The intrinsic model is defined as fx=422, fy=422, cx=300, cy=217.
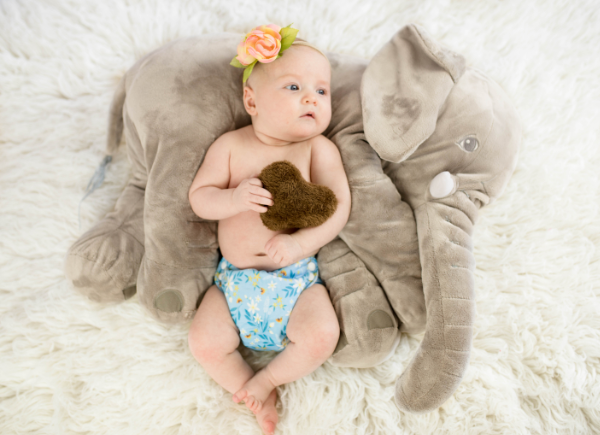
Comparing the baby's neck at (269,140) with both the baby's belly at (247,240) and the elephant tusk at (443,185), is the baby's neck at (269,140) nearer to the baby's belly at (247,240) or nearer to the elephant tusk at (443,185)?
the baby's belly at (247,240)

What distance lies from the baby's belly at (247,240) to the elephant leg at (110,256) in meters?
0.28

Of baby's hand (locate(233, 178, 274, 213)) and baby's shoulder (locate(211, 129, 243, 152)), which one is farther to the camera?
baby's shoulder (locate(211, 129, 243, 152))

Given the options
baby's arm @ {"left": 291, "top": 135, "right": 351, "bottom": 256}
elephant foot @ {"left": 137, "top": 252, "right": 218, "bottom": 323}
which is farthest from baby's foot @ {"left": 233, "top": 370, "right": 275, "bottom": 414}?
baby's arm @ {"left": 291, "top": 135, "right": 351, "bottom": 256}

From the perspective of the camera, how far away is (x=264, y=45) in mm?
1024

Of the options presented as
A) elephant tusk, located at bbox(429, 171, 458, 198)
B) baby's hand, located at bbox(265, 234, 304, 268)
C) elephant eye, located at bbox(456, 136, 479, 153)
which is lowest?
baby's hand, located at bbox(265, 234, 304, 268)

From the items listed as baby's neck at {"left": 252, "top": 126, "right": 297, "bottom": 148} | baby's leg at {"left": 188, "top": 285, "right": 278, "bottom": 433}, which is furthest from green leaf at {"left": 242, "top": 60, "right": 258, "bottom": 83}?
baby's leg at {"left": 188, "top": 285, "right": 278, "bottom": 433}

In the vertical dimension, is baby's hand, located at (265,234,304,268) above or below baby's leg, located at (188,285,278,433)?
above

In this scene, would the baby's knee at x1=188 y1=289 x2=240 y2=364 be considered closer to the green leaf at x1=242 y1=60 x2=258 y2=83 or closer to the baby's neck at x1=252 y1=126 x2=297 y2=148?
the baby's neck at x1=252 y1=126 x2=297 y2=148

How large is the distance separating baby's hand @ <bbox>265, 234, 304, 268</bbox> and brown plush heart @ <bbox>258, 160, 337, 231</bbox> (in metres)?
0.05

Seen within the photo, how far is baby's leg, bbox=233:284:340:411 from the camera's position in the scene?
42.4 inches

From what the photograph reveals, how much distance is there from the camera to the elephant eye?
107 cm

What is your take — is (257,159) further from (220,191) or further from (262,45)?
(262,45)

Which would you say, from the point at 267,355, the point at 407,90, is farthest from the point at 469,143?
the point at 267,355

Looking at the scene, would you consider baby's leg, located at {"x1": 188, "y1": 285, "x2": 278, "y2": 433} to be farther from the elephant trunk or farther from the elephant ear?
the elephant ear
